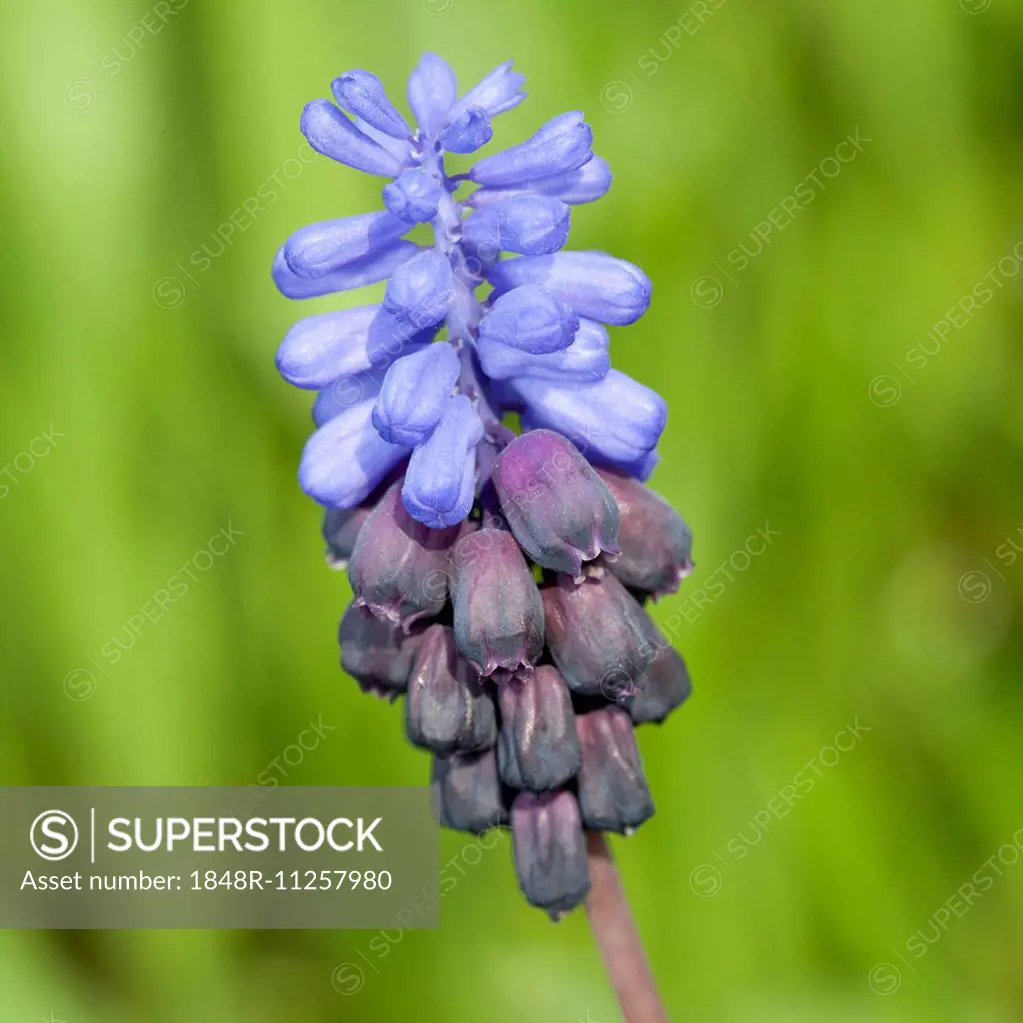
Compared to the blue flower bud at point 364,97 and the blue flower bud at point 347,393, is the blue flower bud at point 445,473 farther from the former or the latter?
the blue flower bud at point 364,97

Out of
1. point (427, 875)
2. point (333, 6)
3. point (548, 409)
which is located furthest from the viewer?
point (333, 6)

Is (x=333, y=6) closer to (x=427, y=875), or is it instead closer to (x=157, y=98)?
(x=157, y=98)

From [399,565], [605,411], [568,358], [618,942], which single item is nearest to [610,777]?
[618,942]

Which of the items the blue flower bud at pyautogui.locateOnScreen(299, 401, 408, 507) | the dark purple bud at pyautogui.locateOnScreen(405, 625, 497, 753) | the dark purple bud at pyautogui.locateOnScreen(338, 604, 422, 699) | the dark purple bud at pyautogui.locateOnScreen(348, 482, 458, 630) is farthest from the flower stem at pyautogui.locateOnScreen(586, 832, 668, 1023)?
the blue flower bud at pyautogui.locateOnScreen(299, 401, 408, 507)

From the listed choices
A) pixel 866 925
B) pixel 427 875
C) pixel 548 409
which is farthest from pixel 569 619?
pixel 866 925

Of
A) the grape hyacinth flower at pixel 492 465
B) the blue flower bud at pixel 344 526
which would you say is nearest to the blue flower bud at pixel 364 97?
the grape hyacinth flower at pixel 492 465

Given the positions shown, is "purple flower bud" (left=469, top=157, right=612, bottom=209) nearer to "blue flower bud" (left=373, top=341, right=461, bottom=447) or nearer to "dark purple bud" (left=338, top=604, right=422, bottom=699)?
"blue flower bud" (left=373, top=341, right=461, bottom=447)
